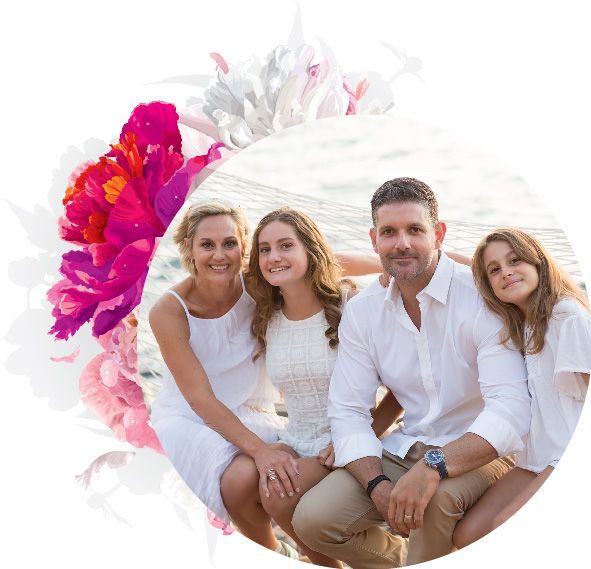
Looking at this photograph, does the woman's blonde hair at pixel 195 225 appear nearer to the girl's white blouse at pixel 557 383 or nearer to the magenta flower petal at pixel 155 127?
the magenta flower petal at pixel 155 127

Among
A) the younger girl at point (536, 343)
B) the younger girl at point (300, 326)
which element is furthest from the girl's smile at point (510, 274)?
the younger girl at point (300, 326)

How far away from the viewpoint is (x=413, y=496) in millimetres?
1861

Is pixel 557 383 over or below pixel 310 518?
over

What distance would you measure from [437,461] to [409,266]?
444 millimetres

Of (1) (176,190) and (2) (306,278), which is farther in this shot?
(2) (306,278)

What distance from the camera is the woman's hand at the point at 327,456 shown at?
81.2 inches

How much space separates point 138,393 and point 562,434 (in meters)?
0.99

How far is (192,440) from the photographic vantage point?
214cm

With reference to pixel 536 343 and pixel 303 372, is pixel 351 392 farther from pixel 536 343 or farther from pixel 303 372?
pixel 536 343

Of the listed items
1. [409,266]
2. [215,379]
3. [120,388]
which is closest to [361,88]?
[409,266]

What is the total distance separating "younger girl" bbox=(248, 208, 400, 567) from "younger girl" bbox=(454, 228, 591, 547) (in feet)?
1.18

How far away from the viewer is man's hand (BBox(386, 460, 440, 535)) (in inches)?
73.2

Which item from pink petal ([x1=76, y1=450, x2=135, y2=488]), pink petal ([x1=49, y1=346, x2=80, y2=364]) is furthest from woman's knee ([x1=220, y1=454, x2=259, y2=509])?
pink petal ([x1=49, y1=346, x2=80, y2=364])

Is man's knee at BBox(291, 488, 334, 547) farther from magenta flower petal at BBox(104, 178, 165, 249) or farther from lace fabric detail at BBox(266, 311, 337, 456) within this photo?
magenta flower petal at BBox(104, 178, 165, 249)
